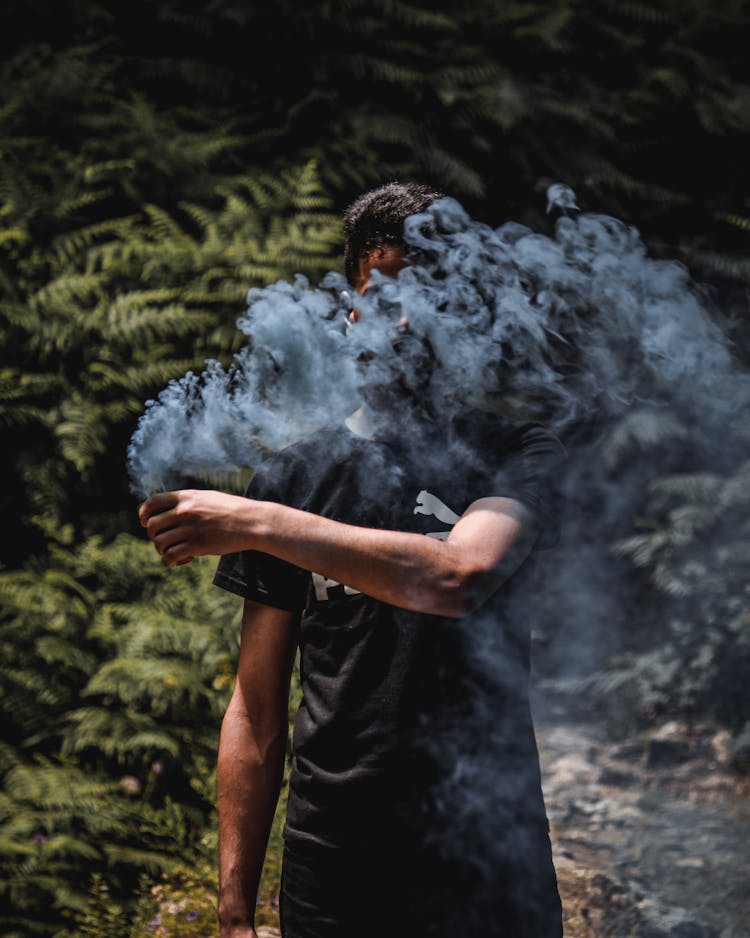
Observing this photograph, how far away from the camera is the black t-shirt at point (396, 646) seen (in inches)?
64.9

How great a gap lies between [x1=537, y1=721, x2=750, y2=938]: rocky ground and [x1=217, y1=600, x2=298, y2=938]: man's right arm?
2304 millimetres

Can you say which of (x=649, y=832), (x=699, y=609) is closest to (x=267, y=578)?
(x=649, y=832)

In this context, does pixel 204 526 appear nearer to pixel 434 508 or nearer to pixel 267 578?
pixel 267 578

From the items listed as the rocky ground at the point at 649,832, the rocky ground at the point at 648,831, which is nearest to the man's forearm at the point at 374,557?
the rocky ground at the point at 648,831

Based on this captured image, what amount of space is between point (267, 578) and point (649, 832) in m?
3.36

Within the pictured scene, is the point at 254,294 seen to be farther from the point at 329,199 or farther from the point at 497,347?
the point at 497,347

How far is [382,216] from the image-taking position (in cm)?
181

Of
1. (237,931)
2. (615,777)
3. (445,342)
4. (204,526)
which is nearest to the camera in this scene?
(204,526)

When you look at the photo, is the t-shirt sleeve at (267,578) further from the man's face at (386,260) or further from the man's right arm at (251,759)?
the man's face at (386,260)

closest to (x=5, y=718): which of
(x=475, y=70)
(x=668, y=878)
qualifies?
(x=668, y=878)

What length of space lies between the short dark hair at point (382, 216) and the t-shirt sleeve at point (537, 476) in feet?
1.58

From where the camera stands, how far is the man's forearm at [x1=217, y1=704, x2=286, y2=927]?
179 cm

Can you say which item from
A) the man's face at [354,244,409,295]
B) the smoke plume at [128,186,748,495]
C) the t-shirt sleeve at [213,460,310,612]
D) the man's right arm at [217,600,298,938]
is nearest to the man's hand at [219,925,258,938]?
the man's right arm at [217,600,298,938]

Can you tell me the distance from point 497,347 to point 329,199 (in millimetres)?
3685
